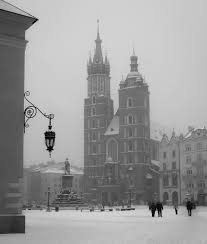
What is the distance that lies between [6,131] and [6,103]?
3.31ft

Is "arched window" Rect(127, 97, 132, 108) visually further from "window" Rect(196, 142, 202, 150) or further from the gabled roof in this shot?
the gabled roof

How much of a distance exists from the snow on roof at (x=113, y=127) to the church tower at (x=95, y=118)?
1002 mm

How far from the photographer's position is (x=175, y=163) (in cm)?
9356

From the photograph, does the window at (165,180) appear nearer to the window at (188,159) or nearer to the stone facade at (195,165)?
the stone facade at (195,165)

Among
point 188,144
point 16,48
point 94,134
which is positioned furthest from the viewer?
point 94,134

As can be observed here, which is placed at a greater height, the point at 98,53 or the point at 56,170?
the point at 98,53

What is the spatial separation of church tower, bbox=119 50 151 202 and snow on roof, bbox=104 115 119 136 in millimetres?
2974

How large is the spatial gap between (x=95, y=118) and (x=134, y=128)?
39.0 ft

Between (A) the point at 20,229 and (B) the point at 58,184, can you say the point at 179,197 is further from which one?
(A) the point at 20,229

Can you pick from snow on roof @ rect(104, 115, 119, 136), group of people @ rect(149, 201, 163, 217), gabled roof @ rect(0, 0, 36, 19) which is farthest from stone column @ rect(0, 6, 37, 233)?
snow on roof @ rect(104, 115, 119, 136)

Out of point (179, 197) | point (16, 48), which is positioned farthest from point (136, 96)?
point (16, 48)

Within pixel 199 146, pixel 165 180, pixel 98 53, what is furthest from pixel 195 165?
pixel 98 53

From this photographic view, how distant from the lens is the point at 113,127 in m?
111

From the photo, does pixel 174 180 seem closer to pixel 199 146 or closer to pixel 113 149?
pixel 199 146
